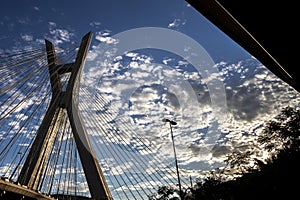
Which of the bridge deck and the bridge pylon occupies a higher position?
the bridge pylon

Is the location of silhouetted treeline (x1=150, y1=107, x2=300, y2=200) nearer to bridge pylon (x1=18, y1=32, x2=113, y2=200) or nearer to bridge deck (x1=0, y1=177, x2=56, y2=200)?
bridge pylon (x1=18, y1=32, x2=113, y2=200)

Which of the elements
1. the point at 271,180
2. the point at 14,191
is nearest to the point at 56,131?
the point at 14,191

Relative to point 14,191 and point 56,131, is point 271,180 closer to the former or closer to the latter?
point 14,191

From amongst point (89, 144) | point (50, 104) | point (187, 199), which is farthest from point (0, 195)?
point (187, 199)

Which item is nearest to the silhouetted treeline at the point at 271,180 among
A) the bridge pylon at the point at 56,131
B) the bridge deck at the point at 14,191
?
the bridge pylon at the point at 56,131

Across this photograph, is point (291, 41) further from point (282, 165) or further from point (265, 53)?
point (282, 165)

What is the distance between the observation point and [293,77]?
19.6 ft

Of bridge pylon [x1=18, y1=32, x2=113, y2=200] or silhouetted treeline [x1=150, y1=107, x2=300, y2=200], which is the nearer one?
silhouetted treeline [x1=150, y1=107, x2=300, y2=200]

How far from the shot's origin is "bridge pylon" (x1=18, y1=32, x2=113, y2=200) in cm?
2042

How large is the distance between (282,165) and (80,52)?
22.0m

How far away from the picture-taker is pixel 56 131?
2350 cm

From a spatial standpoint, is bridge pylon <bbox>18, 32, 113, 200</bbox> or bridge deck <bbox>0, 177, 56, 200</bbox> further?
bridge pylon <bbox>18, 32, 113, 200</bbox>

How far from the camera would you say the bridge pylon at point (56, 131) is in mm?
20422

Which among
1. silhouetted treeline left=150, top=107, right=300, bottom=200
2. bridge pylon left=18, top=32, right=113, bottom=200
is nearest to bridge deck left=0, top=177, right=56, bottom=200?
bridge pylon left=18, top=32, right=113, bottom=200
